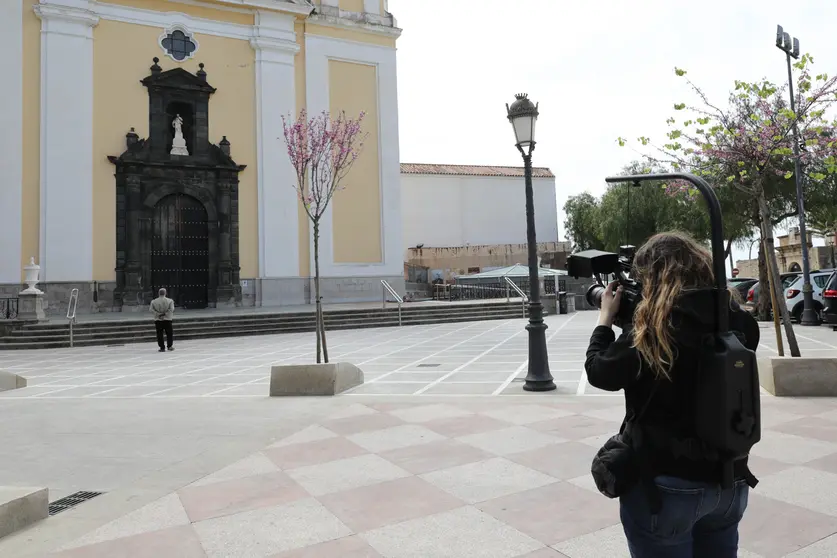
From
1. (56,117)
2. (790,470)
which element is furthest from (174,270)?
(790,470)

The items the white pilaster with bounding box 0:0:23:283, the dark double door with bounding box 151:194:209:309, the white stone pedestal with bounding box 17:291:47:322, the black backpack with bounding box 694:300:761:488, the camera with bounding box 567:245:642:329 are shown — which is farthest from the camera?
the dark double door with bounding box 151:194:209:309

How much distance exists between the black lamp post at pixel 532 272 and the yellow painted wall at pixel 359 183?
726 inches

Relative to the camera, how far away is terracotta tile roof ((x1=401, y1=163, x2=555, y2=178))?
48725 millimetres

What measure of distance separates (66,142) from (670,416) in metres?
25.1

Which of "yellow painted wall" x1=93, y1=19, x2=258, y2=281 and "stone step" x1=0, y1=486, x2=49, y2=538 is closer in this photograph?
"stone step" x1=0, y1=486, x2=49, y2=538

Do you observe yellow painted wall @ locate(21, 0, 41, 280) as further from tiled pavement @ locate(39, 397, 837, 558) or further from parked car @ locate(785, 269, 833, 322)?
parked car @ locate(785, 269, 833, 322)

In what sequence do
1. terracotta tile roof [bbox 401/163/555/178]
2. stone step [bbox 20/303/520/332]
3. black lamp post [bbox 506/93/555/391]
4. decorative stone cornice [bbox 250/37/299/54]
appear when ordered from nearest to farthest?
black lamp post [bbox 506/93/555/391]
stone step [bbox 20/303/520/332]
decorative stone cornice [bbox 250/37/299/54]
terracotta tile roof [bbox 401/163/555/178]

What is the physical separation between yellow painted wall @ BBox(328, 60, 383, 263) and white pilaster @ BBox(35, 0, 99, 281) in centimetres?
949

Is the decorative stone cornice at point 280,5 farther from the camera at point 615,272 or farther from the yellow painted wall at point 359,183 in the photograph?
the camera at point 615,272

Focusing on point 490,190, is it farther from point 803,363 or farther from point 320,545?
point 320,545

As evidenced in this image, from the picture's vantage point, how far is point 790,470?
13.9 ft

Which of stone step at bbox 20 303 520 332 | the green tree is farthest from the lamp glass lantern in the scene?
the green tree

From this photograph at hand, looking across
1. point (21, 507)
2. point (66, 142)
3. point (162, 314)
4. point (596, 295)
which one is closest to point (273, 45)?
point (66, 142)

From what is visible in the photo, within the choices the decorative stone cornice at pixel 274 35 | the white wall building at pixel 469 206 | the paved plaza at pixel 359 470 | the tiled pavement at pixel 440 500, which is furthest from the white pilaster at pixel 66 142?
the white wall building at pixel 469 206
